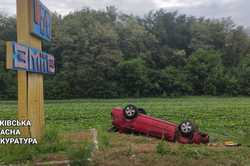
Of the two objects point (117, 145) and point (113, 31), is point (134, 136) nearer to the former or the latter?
point (117, 145)

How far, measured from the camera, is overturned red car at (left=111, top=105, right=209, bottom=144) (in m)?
11.8

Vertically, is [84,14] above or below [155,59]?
above

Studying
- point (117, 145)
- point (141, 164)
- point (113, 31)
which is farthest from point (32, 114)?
point (113, 31)

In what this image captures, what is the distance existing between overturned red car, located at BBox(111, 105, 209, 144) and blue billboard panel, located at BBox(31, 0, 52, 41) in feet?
10.9

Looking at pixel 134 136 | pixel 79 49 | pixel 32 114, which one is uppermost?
pixel 79 49

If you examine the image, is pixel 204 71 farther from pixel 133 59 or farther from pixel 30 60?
pixel 30 60

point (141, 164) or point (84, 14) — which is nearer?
point (141, 164)

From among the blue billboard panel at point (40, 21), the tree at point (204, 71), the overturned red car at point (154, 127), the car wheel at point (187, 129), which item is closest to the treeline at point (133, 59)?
the tree at point (204, 71)

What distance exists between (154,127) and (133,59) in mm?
44348

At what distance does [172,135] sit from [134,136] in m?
1.08

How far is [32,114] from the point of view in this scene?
386 inches

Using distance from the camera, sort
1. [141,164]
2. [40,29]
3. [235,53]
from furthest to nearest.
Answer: [235,53] → [40,29] → [141,164]

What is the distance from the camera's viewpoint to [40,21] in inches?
413

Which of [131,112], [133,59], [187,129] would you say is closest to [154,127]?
[131,112]
